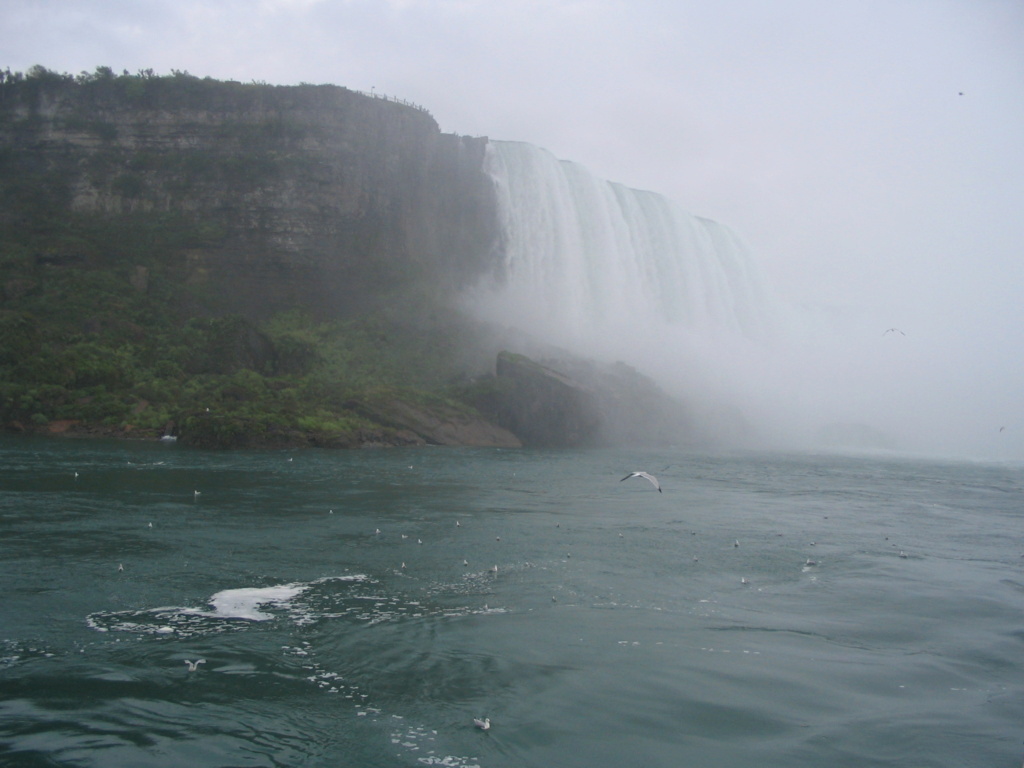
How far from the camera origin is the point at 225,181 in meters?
59.4

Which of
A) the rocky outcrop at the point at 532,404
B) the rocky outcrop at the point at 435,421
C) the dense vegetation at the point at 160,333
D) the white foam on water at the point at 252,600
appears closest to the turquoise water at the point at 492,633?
the white foam on water at the point at 252,600

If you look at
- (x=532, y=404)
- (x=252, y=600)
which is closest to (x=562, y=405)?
(x=532, y=404)

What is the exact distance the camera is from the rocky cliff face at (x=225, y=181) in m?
57.4

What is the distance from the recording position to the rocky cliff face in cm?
5744

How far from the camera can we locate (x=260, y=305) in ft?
188

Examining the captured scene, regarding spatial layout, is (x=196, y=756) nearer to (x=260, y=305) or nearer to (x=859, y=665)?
(x=859, y=665)

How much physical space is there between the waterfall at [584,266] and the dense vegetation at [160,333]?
23.1ft

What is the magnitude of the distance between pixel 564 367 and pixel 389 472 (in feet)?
84.1

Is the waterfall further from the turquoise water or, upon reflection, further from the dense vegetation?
the turquoise water

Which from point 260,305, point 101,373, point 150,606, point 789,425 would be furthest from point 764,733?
point 789,425

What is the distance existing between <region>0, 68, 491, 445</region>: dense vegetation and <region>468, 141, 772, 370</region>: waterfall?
7.04 meters

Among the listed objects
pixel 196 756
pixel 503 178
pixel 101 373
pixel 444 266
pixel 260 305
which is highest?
pixel 503 178

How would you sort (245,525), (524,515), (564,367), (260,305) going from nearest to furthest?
1. (245,525)
2. (524,515)
3. (564,367)
4. (260,305)

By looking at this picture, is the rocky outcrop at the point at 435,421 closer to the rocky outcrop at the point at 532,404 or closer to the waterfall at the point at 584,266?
the rocky outcrop at the point at 532,404
